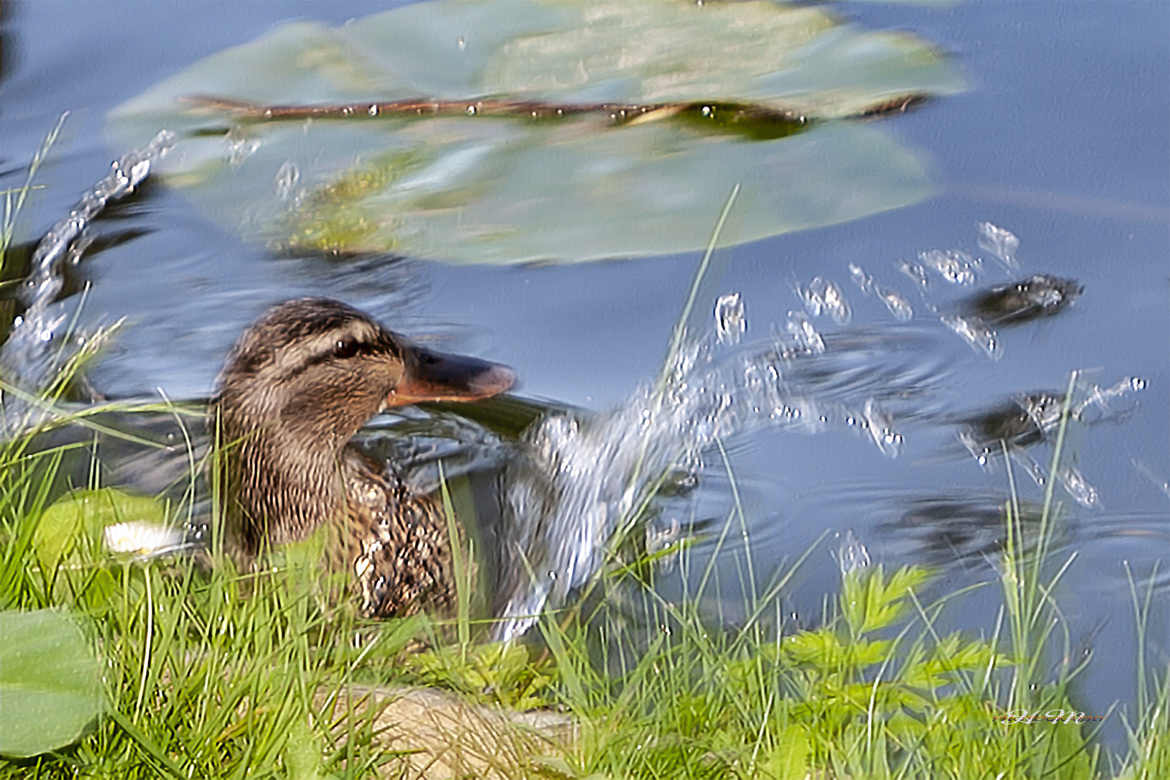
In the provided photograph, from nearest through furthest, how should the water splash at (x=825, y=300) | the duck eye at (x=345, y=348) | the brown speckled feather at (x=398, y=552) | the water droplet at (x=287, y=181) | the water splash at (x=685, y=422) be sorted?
the brown speckled feather at (x=398, y=552) → the water splash at (x=685, y=422) → the duck eye at (x=345, y=348) → the water splash at (x=825, y=300) → the water droplet at (x=287, y=181)

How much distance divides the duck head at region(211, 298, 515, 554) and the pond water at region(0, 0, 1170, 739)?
0.35 meters

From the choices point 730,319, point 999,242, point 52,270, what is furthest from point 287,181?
point 999,242

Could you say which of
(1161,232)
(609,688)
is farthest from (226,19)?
(609,688)

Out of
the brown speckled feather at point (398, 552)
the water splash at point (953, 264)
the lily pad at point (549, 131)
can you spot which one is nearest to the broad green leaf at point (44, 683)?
the brown speckled feather at point (398, 552)

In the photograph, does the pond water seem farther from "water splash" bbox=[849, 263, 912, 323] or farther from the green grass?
the green grass

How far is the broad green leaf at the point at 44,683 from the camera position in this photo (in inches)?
64.4

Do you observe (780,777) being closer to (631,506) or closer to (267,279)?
(631,506)

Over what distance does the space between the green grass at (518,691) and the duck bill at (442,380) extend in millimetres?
1469

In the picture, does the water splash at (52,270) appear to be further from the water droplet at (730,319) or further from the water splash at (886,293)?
the water splash at (886,293)

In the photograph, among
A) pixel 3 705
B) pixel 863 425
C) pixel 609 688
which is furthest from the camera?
pixel 863 425

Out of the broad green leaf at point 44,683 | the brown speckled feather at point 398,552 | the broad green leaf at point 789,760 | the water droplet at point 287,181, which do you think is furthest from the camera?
the water droplet at point 287,181

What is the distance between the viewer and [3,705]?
1655 millimetres

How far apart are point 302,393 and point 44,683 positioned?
196 cm

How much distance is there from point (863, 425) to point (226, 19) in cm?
245
